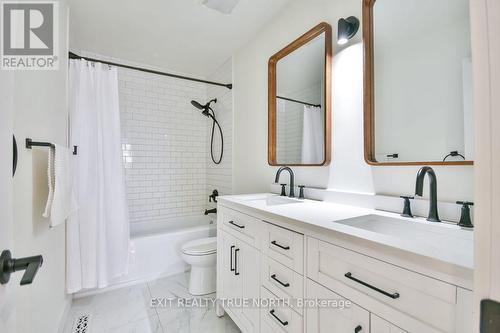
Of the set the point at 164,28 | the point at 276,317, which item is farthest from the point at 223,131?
the point at 276,317

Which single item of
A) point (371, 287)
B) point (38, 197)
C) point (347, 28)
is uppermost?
point (347, 28)

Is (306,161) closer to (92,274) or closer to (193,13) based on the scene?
(193,13)

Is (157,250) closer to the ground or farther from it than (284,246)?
closer to the ground

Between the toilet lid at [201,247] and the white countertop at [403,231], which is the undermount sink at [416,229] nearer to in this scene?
the white countertop at [403,231]

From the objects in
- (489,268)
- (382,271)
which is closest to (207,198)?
(382,271)

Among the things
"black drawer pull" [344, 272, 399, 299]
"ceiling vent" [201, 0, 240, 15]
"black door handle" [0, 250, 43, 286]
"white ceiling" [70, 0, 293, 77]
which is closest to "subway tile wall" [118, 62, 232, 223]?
"white ceiling" [70, 0, 293, 77]

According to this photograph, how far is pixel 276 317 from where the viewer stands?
111 cm

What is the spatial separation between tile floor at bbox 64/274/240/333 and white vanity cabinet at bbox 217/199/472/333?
0.34m

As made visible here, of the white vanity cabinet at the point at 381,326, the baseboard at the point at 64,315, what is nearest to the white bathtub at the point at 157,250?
the baseboard at the point at 64,315

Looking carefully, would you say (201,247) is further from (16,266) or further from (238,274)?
(16,266)

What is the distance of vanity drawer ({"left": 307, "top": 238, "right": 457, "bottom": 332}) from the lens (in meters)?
0.58

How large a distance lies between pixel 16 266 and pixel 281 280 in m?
0.95

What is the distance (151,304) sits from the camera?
1.90 m

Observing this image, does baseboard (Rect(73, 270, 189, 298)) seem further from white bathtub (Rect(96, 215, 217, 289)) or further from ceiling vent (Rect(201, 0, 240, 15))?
ceiling vent (Rect(201, 0, 240, 15))
